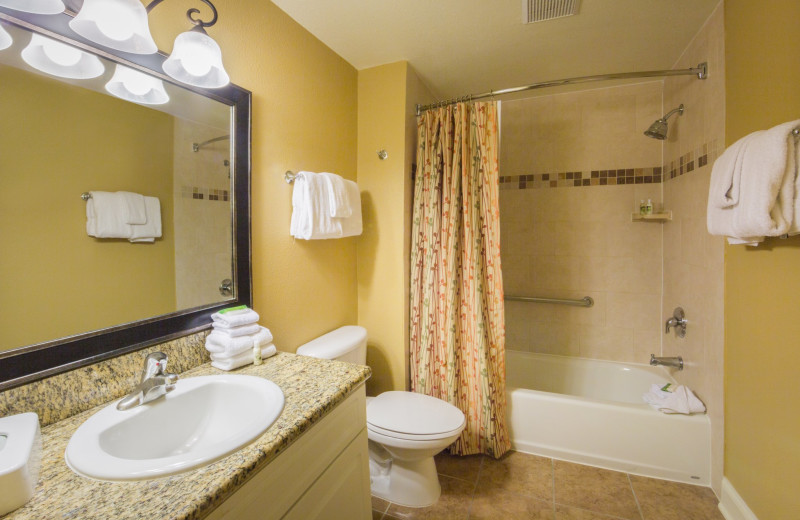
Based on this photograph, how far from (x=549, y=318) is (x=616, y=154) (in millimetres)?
1285

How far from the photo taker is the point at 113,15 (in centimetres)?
81

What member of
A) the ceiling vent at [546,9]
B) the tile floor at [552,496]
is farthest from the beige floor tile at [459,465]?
the ceiling vent at [546,9]

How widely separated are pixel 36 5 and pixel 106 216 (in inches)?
18.8

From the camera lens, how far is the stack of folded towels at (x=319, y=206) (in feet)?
4.95

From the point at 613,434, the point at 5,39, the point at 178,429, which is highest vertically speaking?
the point at 5,39

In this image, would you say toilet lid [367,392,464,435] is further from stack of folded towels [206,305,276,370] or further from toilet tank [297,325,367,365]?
stack of folded towels [206,305,276,370]

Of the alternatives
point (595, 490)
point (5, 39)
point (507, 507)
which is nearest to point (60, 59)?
point (5, 39)

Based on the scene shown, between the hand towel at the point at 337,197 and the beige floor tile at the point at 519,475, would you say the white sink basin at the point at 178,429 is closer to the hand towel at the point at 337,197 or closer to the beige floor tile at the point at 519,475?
the hand towel at the point at 337,197

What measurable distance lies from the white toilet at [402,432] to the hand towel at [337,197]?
65cm

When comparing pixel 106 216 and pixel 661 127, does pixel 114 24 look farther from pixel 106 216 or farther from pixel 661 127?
pixel 661 127

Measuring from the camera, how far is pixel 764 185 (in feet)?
3.43

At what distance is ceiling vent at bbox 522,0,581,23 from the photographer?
1446mm

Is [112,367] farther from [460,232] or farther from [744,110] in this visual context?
[744,110]

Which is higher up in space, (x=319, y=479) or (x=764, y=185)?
(x=764, y=185)
